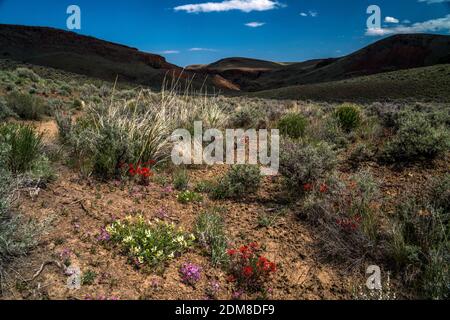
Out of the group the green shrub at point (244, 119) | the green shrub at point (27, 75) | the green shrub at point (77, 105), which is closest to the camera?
the green shrub at point (244, 119)

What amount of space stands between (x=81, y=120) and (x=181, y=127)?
2.15m

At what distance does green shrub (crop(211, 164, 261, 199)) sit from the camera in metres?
5.64

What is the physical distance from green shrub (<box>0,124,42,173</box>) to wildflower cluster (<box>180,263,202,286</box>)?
2680mm

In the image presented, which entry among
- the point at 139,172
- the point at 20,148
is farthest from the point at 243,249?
the point at 20,148

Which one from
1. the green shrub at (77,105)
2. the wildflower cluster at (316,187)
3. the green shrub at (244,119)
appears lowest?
the wildflower cluster at (316,187)

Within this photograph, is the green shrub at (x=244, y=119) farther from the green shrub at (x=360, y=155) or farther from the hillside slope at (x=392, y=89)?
the hillside slope at (x=392, y=89)

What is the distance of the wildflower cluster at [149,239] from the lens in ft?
12.3

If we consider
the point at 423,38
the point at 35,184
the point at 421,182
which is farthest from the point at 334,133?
the point at 423,38

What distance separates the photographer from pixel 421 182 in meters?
5.57

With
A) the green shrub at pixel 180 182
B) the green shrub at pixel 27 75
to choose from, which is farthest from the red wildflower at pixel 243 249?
the green shrub at pixel 27 75

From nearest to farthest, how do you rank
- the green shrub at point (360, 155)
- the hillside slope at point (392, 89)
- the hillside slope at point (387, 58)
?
1. the green shrub at point (360, 155)
2. the hillside slope at point (392, 89)
3. the hillside slope at point (387, 58)

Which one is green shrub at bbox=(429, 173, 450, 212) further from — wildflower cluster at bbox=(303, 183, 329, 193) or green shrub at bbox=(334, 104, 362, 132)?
green shrub at bbox=(334, 104, 362, 132)

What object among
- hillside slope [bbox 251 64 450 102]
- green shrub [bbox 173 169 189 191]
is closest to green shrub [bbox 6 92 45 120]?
green shrub [bbox 173 169 189 191]

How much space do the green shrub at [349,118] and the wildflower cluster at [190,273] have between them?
7.00 meters
